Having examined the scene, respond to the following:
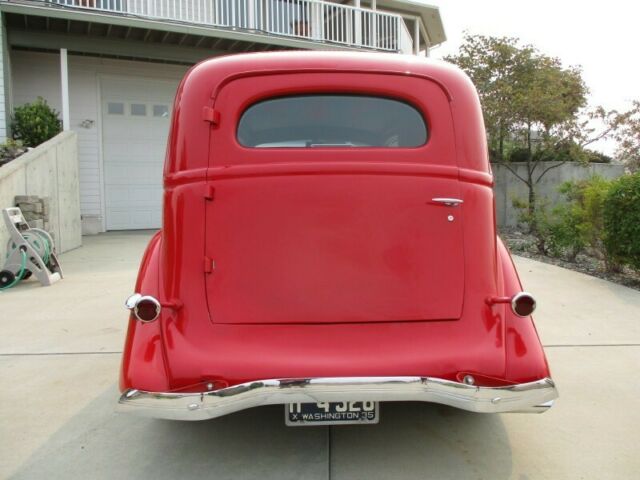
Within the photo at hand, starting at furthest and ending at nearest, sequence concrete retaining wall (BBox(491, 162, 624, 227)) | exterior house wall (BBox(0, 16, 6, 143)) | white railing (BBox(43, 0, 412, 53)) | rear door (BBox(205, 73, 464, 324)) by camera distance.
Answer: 1. concrete retaining wall (BBox(491, 162, 624, 227))
2. white railing (BBox(43, 0, 412, 53))
3. exterior house wall (BBox(0, 16, 6, 143))
4. rear door (BBox(205, 73, 464, 324))

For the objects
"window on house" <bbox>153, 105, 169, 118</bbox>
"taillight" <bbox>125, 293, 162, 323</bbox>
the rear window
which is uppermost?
"window on house" <bbox>153, 105, 169, 118</bbox>

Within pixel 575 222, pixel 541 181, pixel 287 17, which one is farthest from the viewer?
pixel 541 181

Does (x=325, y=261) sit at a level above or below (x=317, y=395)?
above

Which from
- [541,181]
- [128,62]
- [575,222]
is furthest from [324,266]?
[541,181]

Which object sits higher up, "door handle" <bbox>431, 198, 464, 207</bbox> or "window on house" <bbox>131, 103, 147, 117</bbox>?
"window on house" <bbox>131, 103, 147, 117</bbox>

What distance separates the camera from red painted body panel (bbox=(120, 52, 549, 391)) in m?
2.46

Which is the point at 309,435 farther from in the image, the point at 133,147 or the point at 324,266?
the point at 133,147

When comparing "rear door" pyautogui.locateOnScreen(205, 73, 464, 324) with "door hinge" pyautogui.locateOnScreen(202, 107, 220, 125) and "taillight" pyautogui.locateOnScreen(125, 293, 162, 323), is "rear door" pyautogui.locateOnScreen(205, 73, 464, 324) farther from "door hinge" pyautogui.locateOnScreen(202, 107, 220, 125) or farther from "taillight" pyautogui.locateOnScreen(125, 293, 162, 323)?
"taillight" pyautogui.locateOnScreen(125, 293, 162, 323)

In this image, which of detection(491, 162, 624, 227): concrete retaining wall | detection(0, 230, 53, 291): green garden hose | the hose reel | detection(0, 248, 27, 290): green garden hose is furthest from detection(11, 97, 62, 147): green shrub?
detection(491, 162, 624, 227): concrete retaining wall

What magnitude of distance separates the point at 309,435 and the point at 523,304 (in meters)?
1.30

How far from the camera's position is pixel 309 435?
3018mm

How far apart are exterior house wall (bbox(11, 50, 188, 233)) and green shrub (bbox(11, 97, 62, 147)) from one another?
4.97ft

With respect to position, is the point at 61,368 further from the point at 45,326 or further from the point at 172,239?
the point at 172,239

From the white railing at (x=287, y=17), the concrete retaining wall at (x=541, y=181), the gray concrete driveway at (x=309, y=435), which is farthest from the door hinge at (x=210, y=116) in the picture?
the concrete retaining wall at (x=541, y=181)
